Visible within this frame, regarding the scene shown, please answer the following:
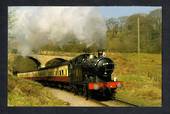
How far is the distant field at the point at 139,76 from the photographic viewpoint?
50.0 feet

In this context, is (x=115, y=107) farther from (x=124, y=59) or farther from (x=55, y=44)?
(x=55, y=44)

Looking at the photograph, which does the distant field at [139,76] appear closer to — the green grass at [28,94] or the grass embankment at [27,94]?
the grass embankment at [27,94]

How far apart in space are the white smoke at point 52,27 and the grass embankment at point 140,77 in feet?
3.58

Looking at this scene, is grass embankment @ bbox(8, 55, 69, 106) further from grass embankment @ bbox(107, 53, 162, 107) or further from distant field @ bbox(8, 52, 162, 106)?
grass embankment @ bbox(107, 53, 162, 107)

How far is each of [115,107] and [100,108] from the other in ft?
1.68

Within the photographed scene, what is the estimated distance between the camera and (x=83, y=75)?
15805mm

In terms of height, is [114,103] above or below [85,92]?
below

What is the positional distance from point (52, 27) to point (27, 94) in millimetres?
2529

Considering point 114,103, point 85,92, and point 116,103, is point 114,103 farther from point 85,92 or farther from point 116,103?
point 85,92

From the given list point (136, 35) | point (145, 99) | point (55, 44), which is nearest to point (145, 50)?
point (136, 35)

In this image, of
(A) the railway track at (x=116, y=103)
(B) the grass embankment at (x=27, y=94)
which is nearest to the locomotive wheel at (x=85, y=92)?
(A) the railway track at (x=116, y=103)

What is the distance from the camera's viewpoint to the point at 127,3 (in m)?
15.1

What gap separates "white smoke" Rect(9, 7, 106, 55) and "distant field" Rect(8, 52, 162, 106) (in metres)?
0.67

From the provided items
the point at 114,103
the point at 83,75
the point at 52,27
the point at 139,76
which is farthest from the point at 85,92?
the point at 52,27
